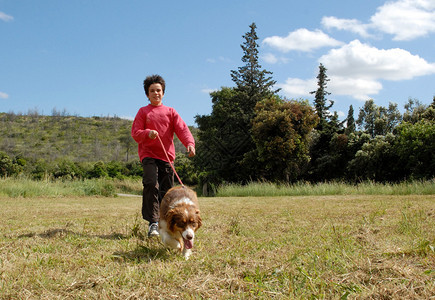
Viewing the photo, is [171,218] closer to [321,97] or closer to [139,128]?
[139,128]

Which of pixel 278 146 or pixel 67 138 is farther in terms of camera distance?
pixel 67 138

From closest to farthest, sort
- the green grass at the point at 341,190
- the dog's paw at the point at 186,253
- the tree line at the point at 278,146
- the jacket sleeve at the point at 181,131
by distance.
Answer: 1. the dog's paw at the point at 186,253
2. the jacket sleeve at the point at 181,131
3. the green grass at the point at 341,190
4. the tree line at the point at 278,146

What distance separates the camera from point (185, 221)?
3193 millimetres

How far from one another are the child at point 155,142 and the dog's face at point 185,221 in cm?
116

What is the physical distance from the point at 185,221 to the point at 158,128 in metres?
Result: 1.72

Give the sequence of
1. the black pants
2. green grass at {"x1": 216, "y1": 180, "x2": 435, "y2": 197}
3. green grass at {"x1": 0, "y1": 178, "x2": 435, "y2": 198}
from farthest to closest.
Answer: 1. green grass at {"x1": 0, "y1": 178, "x2": 435, "y2": 198}
2. green grass at {"x1": 216, "y1": 180, "x2": 435, "y2": 197}
3. the black pants

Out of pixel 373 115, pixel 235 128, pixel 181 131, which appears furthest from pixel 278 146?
pixel 373 115

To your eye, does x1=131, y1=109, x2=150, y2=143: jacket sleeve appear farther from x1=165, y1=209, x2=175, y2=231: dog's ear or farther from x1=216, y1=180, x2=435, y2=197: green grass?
x1=216, y1=180, x2=435, y2=197: green grass

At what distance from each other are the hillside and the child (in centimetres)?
4291

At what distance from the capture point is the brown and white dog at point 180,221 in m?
3.20

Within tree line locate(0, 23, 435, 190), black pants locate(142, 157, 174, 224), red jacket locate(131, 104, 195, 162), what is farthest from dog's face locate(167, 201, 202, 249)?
tree line locate(0, 23, 435, 190)

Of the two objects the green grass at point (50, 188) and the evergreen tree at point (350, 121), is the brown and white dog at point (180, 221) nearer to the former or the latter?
the green grass at point (50, 188)

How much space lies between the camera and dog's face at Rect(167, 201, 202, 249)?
317 cm

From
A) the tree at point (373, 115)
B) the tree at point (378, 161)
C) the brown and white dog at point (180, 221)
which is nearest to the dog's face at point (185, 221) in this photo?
the brown and white dog at point (180, 221)
